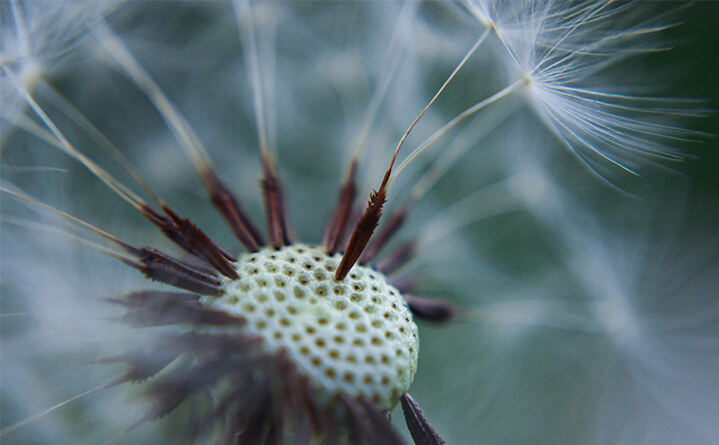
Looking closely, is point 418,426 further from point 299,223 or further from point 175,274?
point 299,223

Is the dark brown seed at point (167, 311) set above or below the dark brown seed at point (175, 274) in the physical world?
below

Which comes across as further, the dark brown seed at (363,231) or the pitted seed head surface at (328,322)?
the dark brown seed at (363,231)

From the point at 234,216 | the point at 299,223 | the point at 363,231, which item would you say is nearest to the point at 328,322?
the point at 363,231

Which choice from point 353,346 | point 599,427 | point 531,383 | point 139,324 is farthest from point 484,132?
point 139,324

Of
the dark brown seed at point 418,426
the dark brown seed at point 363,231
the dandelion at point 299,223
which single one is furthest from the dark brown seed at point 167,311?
the dark brown seed at point 418,426

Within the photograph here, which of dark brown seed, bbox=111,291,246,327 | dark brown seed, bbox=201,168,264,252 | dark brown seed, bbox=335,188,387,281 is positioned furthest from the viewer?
dark brown seed, bbox=201,168,264,252

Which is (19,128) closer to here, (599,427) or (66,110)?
(66,110)

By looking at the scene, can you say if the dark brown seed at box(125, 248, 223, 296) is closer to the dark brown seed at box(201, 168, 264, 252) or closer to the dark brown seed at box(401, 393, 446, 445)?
the dark brown seed at box(201, 168, 264, 252)

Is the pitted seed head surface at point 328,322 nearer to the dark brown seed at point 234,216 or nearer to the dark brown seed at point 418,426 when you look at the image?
the dark brown seed at point 418,426

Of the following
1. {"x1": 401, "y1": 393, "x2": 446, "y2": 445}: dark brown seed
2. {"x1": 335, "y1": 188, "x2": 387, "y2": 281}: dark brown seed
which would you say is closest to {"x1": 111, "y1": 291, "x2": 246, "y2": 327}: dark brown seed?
{"x1": 335, "y1": 188, "x2": 387, "y2": 281}: dark brown seed
